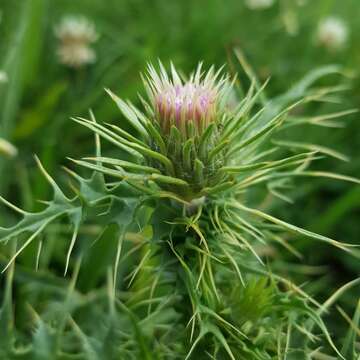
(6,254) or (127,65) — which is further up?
(127,65)

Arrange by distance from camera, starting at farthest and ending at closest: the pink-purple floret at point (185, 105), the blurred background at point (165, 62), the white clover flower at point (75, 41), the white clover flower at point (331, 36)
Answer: the white clover flower at point (331, 36)
the white clover flower at point (75, 41)
the blurred background at point (165, 62)
the pink-purple floret at point (185, 105)

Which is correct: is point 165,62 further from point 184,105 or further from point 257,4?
point 184,105

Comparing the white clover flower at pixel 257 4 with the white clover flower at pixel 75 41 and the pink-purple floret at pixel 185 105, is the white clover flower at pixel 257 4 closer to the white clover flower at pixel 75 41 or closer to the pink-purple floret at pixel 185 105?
the white clover flower at pixel 75 41

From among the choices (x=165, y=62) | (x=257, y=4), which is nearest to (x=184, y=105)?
(x=165, y=62)

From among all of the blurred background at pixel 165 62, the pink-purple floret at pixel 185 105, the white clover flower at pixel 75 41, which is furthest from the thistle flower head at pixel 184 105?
the white clover flower at pixel 75 41

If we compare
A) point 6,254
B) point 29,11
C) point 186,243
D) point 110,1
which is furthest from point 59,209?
point 110,1

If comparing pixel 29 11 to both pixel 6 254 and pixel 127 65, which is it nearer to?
pixel 127 65

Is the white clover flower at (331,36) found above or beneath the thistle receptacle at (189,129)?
above

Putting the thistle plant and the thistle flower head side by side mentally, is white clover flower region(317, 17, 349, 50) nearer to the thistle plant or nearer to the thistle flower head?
the thistle plant
